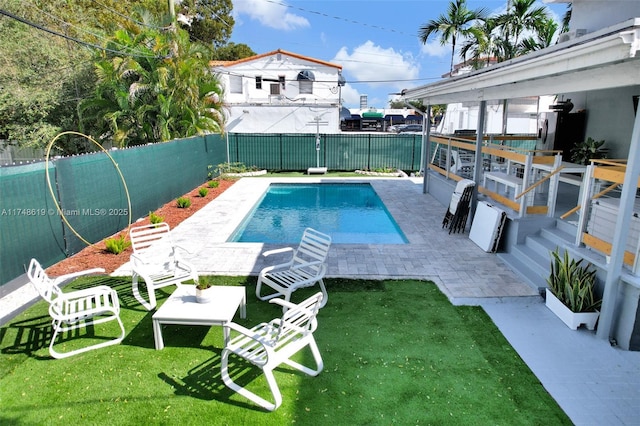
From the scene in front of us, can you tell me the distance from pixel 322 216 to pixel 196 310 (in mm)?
7892

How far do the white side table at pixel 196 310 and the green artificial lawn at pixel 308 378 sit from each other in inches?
15.2

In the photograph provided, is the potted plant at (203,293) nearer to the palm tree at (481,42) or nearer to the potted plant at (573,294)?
the potted plant at (573,294)

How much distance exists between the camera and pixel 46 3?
812 inches

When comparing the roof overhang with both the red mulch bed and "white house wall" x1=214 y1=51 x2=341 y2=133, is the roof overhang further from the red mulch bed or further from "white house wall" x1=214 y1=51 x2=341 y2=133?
"white house wall" x1=214 y1=51 x2=341 y2=133

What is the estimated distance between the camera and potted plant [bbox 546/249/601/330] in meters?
5.01

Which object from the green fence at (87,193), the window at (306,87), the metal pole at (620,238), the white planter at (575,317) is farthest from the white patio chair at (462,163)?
the window at (306,87)

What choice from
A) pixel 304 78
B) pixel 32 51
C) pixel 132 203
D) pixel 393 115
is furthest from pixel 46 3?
pixel 393 115

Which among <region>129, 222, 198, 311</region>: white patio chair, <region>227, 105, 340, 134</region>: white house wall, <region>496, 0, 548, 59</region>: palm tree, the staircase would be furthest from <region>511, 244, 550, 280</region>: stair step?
<region>227, 105, 340, 134</region>: white house wall

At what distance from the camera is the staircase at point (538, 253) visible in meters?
6.30

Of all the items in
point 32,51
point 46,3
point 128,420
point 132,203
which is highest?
point 46,3

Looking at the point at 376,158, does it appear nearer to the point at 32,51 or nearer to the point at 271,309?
the point at 271,309

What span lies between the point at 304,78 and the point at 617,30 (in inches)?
952

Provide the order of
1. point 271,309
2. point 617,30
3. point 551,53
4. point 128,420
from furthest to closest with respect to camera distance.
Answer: point 271,309 → point 551,53 → point 617,30 → point 128,420

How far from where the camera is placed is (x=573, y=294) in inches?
200
